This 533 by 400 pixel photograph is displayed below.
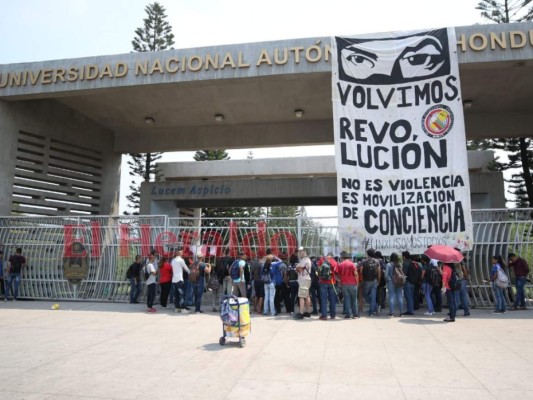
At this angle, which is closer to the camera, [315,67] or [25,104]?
[315,67]

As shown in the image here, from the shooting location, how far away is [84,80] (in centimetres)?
1387

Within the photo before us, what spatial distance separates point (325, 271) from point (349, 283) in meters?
0.68

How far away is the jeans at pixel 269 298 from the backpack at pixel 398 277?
3.16 metres

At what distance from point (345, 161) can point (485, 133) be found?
10766 mm

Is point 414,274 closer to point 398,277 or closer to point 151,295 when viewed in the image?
point 398,277

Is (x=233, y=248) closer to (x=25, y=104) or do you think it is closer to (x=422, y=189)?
(x=422, y=189)

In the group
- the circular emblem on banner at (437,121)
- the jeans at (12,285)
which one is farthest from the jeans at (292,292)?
the jeans at (12,285)

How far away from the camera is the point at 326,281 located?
9.73 meters

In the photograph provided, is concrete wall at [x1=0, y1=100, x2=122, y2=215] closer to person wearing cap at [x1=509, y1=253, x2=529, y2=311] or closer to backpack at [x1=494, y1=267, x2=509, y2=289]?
backpack at [x1=494, y1=267, x2=509, y2=289]

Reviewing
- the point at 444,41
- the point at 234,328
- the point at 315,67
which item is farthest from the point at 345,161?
the point at 234,328

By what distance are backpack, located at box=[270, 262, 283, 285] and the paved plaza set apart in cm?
134

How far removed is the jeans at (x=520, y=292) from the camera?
10.5 meters

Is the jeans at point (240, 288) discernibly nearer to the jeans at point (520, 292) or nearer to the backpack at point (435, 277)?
the backpack at point (435, 277)

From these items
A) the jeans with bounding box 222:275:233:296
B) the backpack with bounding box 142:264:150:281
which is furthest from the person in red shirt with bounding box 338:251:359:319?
the backpack with bounding box 142:264:150:281
